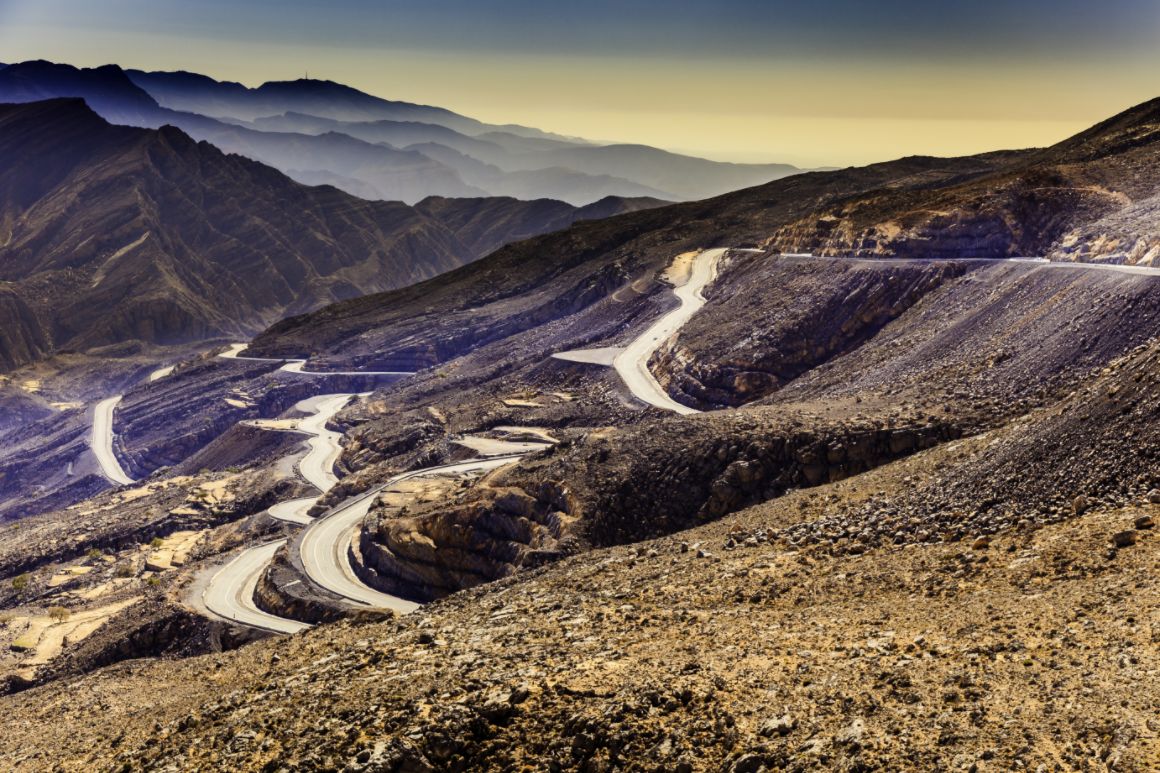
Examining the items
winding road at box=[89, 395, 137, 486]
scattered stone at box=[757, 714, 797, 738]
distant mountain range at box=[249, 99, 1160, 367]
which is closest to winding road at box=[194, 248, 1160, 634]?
distant mountain range at box=[249, 99, 1160, 367]

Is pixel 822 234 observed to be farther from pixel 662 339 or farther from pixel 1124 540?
pixel 1124 540

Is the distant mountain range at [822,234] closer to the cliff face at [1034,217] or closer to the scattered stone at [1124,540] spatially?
the cliff face at [1034,217]

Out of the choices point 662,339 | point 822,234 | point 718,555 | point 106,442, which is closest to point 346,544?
point 718,555

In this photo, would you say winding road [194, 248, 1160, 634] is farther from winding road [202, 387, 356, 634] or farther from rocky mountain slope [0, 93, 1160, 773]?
rocky mountain slope [0, 93, 1160, 773]

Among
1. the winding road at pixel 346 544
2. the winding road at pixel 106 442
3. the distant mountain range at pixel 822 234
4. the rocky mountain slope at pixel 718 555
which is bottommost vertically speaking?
the winding road at pixel 106 442

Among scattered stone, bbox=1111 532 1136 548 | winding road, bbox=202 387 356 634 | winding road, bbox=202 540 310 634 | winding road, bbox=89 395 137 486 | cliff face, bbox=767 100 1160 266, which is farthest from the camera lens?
winding road, bbox=89 395 137 486

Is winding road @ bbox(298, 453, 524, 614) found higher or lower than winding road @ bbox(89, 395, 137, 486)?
higher

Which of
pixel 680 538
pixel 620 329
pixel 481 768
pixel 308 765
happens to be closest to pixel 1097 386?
pixel 680 538

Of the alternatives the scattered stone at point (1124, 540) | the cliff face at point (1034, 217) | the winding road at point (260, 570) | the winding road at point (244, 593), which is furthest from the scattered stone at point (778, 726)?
the cliff face at point (1034, 217)

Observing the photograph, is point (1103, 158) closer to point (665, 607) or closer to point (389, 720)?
point (665, 607)
